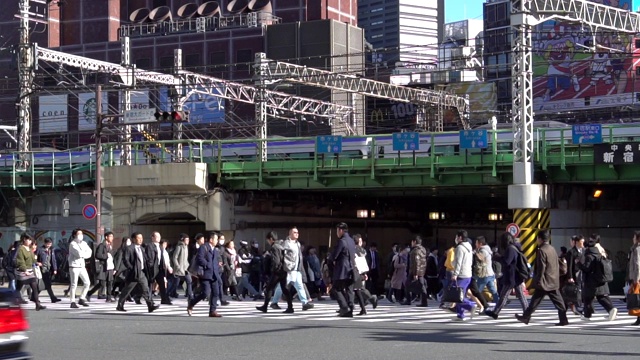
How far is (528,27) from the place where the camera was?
32.7 metres

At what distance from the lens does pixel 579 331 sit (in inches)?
719

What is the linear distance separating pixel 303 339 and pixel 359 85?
119ft

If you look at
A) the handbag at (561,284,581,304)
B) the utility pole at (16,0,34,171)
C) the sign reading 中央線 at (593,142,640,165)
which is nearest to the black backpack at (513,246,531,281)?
the handbag at (561,284,581,304)

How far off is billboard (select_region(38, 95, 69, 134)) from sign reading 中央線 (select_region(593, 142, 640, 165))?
53.2m

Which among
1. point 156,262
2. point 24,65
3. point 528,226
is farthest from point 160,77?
point 156,262

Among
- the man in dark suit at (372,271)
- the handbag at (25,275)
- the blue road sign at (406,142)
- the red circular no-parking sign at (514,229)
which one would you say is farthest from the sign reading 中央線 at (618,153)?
the handbag at (25,275)

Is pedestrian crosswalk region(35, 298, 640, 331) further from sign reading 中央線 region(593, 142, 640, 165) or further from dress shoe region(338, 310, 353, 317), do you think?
sign reading 中央線 region(593, 142, 640, 165)

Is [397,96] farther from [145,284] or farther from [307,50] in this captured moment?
[145,284]

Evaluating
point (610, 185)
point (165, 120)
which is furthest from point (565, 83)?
point (165, 120)

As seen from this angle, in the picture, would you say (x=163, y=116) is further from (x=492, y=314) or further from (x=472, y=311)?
(x=492, y=314)

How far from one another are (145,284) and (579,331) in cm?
892

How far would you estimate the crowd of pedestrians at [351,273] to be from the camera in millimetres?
19969

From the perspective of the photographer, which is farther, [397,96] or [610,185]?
[397,96]

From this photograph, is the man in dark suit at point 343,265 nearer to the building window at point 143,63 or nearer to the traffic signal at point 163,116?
the traffic signal at point 163,116
